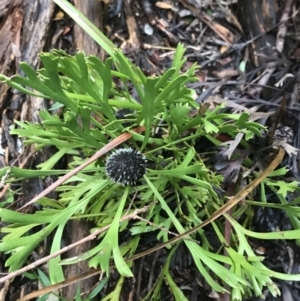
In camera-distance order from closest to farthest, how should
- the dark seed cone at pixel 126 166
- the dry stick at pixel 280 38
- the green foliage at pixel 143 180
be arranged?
1. the green foliage at pixel 143 180
2. the dark seed cone at pixel 126 166
3. the dry stick at pixel 280 38

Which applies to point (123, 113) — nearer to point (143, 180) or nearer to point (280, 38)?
point (143, 180)

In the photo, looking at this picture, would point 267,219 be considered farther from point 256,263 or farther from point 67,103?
point 67,103

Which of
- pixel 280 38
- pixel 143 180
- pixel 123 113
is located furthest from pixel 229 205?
pixel 280 38

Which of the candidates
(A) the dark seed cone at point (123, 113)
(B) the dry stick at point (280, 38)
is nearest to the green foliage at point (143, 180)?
(A) the dark seed cone at point (123, 113)

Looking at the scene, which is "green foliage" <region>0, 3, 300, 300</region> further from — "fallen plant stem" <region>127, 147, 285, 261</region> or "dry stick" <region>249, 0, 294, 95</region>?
"dry stick" <region>249, 0, 294, 95</region>

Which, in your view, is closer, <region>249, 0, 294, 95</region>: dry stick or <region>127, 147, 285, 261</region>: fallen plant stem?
<region>127, 147, 285, 261</region>: fallen plant stem

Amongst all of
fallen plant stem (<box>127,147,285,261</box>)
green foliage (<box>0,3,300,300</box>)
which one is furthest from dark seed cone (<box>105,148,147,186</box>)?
fallen plant stem (<box>127,147,285,261</box>)

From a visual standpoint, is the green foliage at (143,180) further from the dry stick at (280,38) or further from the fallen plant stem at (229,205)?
the dry stick at (280,38)
